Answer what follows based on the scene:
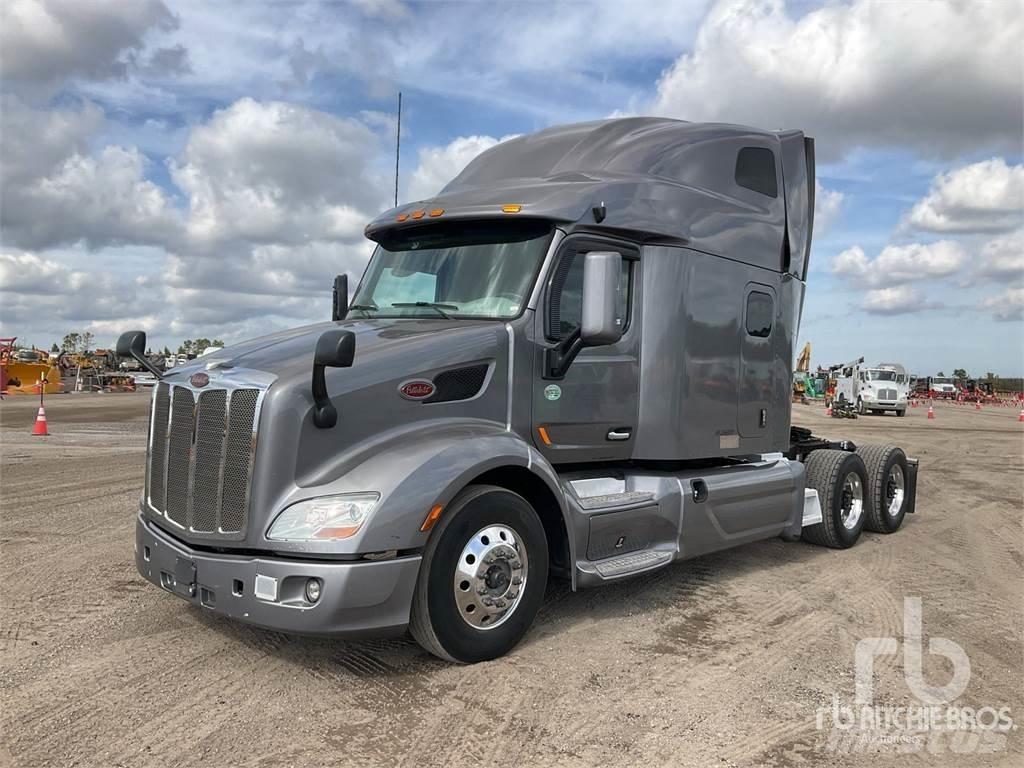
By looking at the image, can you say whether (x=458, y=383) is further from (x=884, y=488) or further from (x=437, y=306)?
(x=884, y=488)

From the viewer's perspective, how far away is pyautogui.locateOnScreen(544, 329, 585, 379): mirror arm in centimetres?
526

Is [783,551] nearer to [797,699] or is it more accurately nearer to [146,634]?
[797,699]

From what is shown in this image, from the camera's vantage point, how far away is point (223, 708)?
3934mm

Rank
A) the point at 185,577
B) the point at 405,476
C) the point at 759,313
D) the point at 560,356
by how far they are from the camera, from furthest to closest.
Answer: the point at 759,313 → the point at 560,356 → the point at 185,577 → the point at 405,476

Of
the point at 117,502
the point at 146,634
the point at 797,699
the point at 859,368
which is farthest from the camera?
the point at 859,368

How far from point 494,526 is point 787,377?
400 cm

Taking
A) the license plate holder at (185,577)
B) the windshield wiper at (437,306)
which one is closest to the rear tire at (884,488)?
the windshield wiper at (437,306)

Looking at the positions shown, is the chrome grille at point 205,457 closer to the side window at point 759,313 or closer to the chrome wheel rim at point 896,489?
the side window at point 759,313

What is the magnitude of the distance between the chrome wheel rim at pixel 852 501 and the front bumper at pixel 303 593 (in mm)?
5521

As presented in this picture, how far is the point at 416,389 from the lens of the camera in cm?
463

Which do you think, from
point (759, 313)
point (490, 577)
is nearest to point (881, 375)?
point (759, 313)

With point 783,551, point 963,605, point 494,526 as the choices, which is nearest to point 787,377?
point 783,551

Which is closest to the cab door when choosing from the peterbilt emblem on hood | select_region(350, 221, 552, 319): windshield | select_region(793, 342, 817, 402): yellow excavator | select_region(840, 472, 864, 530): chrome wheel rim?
select_region(350, 221, 552, 319): windshield

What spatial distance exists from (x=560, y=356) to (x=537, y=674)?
1.96 metres
